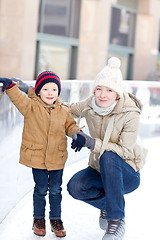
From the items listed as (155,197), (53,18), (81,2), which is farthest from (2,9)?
(155,197)

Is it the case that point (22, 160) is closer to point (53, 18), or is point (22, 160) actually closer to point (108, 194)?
point (108, 194)

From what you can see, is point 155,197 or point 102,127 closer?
point 102,127

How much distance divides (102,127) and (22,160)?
1.83ft

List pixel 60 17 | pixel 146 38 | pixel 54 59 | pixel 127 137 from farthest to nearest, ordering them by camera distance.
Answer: pixel 146 38, pixel 54 59, pixel 60 17, pixel 127 137

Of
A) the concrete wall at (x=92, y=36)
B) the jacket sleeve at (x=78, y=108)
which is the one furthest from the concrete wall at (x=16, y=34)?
the jacket sleeve at (x=78, y=108)

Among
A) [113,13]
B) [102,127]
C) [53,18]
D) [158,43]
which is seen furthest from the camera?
[158,43]

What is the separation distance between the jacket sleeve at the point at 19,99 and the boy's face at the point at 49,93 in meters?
0.10

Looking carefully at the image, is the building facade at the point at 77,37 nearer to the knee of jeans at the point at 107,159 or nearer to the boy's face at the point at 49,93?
the boy's face at the point at 49,93

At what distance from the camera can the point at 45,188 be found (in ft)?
9.27

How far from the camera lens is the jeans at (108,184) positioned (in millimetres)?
2707

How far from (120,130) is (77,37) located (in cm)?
1253

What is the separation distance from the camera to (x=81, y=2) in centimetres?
1479

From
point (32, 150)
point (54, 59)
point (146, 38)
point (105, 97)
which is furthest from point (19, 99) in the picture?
point (146, 38)

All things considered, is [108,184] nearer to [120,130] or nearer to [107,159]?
[107,159]
